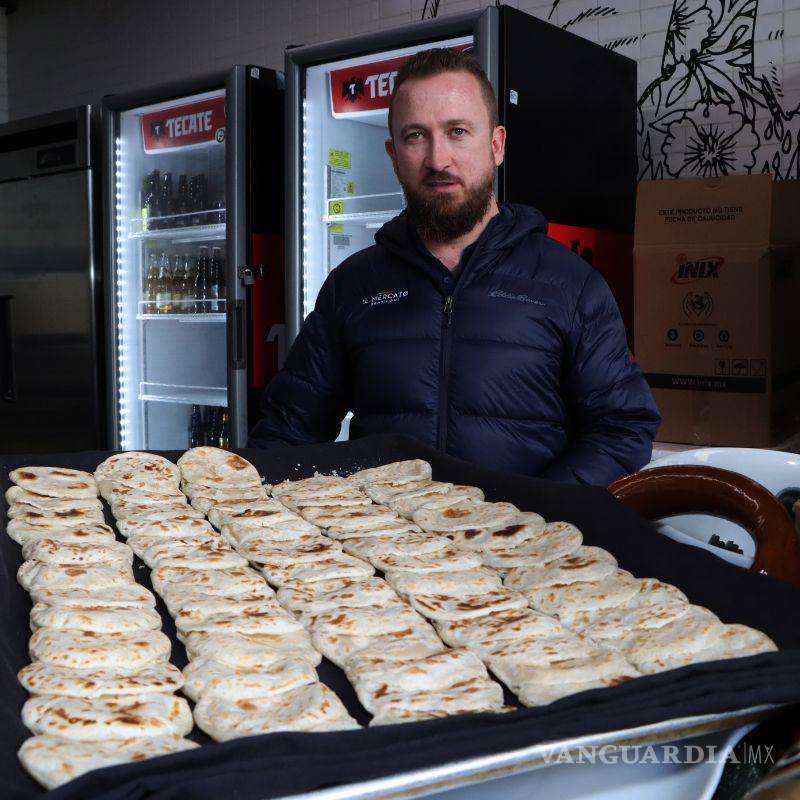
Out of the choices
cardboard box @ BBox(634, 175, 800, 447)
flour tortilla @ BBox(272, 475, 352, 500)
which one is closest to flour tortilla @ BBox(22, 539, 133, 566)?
flour tortilla @ BBox(272, 475, 352, 500)

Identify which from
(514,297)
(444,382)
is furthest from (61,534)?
(514,297)

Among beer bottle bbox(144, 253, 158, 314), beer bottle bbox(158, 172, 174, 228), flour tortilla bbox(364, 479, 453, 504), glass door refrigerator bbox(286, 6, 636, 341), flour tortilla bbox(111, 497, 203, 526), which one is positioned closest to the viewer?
flour tortilla bbox(111, 497, 203, 526)

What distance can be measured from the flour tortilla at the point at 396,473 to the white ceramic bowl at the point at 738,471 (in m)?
0.38

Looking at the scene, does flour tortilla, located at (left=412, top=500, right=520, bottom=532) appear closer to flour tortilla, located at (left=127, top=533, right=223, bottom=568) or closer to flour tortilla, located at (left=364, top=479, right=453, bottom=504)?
flour tortilla, located at (left=364, top=479, right=453, bottom=504)

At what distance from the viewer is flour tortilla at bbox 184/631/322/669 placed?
0.94 meters

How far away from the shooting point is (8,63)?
284 inches

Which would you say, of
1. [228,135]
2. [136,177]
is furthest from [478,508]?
[136,177]

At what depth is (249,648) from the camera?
0.96 meters

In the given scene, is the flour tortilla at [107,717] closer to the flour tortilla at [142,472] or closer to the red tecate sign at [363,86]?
the flour tortilla at [142,472]

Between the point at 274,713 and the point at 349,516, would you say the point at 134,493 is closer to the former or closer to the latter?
the point at 349,516

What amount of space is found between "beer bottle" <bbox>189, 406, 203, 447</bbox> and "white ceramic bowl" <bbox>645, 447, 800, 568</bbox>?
10.9 ft

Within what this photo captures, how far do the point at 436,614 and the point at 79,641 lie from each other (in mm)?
387

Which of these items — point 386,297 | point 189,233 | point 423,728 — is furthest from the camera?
point 189,233

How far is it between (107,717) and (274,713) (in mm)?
143
